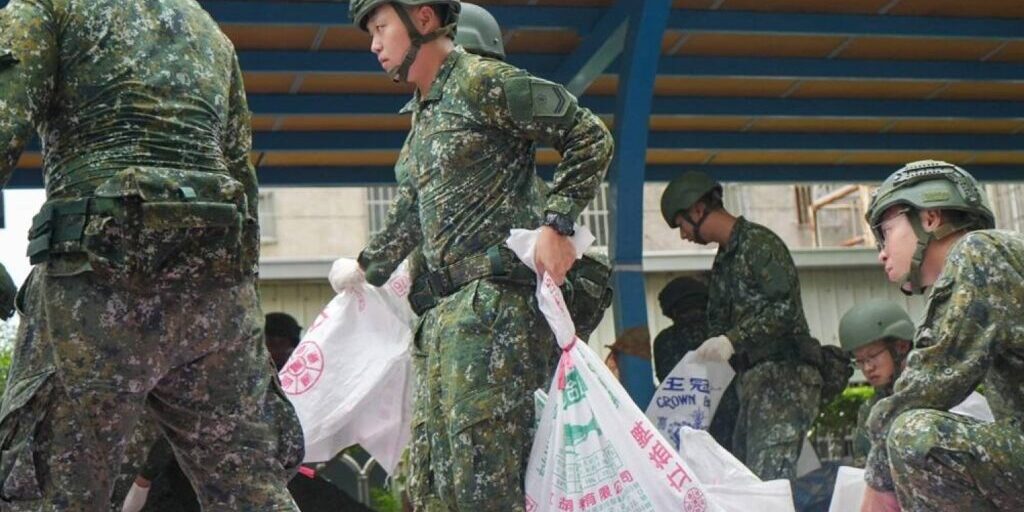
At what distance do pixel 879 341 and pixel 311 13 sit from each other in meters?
3.40

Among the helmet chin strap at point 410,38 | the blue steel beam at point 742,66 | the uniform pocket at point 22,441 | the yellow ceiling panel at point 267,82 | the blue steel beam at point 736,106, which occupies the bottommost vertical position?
the uniform pocket at point 22,441

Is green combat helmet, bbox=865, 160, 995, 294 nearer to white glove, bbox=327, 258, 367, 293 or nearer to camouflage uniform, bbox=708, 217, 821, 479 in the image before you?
white glove, bbox=327, 258, 367, 293

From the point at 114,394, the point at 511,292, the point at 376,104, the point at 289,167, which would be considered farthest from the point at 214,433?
the point at 289,167

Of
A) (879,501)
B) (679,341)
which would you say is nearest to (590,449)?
(879,501)

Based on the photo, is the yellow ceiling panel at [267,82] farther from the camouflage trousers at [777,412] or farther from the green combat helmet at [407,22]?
the green combat helmet at [407,22]

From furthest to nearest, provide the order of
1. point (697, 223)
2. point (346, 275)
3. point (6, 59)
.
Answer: point (697, 223) < point (346, 275) < point (6, 59)

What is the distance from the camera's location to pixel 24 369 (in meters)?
3.84

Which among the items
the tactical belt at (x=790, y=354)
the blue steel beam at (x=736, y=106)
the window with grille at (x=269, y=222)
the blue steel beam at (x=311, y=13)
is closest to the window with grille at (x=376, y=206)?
the window with grille at (x=269, y=222)

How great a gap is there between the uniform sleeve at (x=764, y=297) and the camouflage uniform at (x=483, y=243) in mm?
2620

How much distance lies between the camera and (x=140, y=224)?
3848 mm

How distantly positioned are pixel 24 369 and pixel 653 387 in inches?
175

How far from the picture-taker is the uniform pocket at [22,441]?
371cm

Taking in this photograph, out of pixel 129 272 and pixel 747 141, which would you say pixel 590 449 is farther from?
pixel 747 141

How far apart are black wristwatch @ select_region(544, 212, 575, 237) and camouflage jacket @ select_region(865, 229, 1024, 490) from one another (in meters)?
1.10
